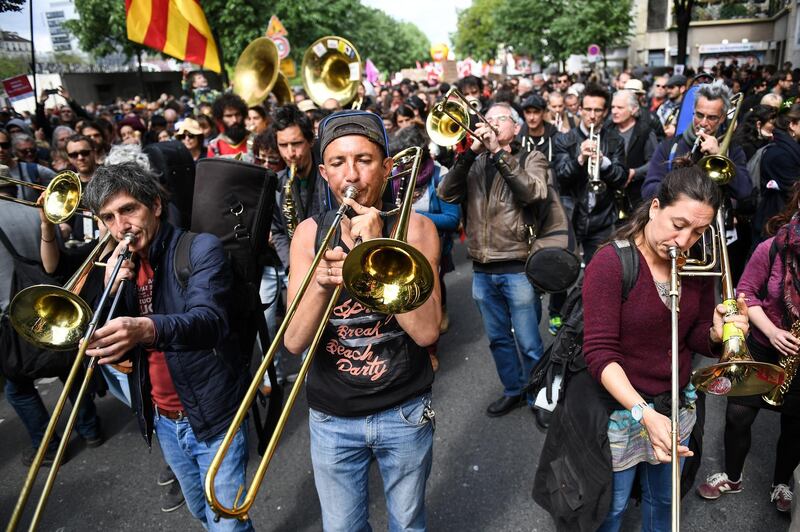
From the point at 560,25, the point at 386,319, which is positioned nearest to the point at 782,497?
the point at 386,319

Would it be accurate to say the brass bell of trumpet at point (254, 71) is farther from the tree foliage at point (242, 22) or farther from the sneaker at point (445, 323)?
the tree foliage at point (242, 22)

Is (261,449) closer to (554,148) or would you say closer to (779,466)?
(779,466)

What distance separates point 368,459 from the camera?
205cm

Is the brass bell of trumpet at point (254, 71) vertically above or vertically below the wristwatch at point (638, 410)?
above

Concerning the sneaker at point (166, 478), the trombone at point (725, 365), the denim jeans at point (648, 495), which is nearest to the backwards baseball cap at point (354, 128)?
the trombone at point (725, 365)

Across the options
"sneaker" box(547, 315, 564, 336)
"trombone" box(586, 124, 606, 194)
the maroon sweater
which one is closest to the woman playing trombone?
the maroon sweater

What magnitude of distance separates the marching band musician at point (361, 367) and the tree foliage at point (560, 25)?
107 feet

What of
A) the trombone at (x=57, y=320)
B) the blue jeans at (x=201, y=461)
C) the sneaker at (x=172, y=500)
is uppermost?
the trombone at (x=57, y=320)

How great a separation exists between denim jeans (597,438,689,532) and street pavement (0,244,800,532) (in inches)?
24.4

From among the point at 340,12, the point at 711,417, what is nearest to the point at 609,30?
the point at 340,12

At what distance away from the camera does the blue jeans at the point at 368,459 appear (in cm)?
195

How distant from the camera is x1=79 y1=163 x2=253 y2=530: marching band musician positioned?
7.00 ft

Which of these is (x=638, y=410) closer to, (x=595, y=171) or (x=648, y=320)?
(x=648, y=320)

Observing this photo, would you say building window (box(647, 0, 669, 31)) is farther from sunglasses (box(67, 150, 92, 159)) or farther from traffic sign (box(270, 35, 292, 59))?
sunglasses (box(67, 150, 92, 159))
